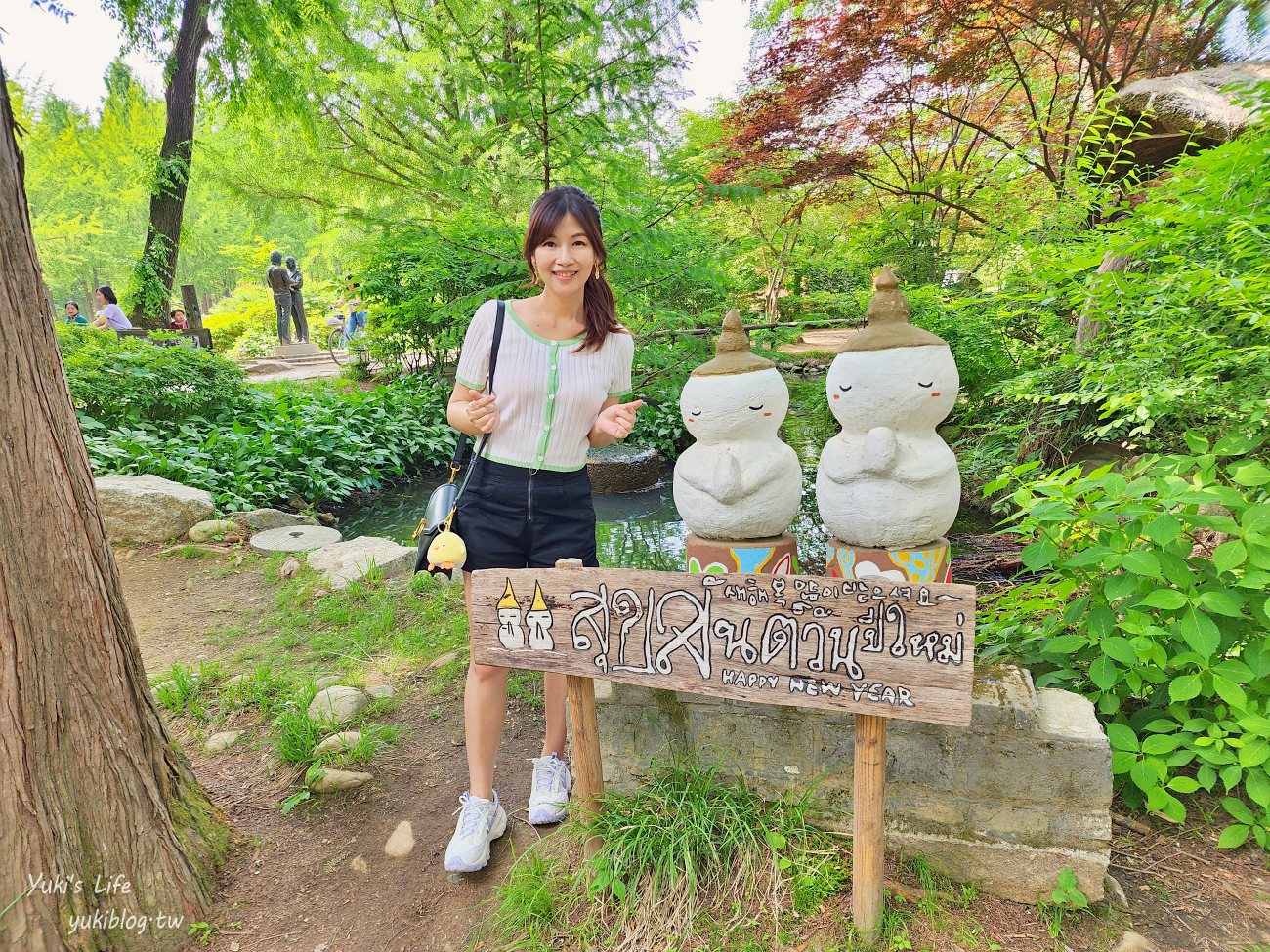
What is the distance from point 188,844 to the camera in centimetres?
190

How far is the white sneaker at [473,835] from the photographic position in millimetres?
1958

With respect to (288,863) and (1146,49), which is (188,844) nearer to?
(288,863)

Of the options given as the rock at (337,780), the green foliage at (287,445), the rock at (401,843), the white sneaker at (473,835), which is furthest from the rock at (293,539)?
the white sneaker at (473,835)

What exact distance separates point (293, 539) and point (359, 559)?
88cm

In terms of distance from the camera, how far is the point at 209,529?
486 centimetres

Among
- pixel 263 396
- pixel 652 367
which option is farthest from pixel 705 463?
pixel 263 396

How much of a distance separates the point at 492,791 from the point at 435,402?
281 inches

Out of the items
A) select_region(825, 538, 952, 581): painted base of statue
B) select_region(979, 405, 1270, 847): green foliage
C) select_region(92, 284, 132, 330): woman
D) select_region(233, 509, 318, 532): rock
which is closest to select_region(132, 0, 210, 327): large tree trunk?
select_region(92, 284, 132, 330): woman

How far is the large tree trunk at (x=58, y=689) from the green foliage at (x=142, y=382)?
203 inches

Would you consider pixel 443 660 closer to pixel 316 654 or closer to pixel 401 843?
pixel 316 654

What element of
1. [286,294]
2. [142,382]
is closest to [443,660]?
[142,382]

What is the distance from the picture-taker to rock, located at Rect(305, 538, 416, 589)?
4219 millimetres

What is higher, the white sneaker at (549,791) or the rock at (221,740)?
the white sneaker at (549,791)

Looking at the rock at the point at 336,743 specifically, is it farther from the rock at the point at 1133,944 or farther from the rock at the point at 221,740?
the rock at the point at 1133,944
